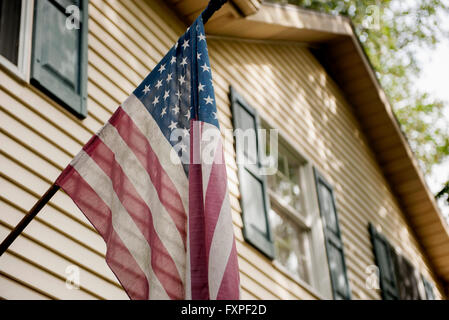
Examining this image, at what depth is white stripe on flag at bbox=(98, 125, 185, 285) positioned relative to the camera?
2670 millimetres

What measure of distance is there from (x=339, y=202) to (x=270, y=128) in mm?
1690

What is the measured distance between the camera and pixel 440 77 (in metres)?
22.0

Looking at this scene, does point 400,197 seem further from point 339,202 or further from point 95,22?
point 95,22

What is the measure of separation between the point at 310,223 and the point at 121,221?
14.6 ft

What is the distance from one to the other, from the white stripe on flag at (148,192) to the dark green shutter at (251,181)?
272 centimetres

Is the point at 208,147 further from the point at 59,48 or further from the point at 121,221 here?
the point at 59,48

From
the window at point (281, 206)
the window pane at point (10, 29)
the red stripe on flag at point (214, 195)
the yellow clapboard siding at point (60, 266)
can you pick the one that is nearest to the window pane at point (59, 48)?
the window pane at point (10, 29)

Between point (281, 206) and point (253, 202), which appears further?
point (281, 206)

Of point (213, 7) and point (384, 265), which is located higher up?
point (384, 265)

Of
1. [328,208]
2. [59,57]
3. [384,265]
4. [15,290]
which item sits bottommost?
[15,290]

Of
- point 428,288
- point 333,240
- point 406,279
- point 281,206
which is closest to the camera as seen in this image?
point 281,206

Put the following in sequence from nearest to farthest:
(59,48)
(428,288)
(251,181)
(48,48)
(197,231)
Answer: (197,231)
(48,48)
(59,48)
(251,181)
(428,288)

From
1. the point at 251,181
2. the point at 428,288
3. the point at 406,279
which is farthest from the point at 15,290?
the point at 428,288

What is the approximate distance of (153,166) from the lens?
114 inches
